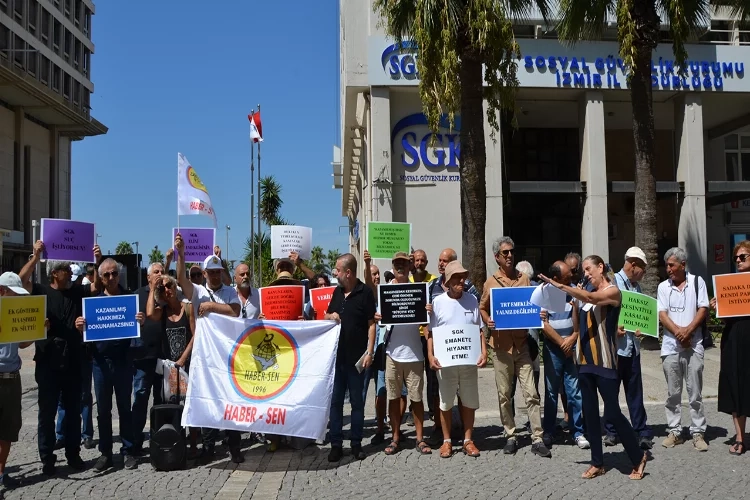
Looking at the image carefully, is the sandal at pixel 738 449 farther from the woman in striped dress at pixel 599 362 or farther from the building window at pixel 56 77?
the building window at pixel 56 77

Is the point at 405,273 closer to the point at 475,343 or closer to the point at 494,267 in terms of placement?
the point at 475,343

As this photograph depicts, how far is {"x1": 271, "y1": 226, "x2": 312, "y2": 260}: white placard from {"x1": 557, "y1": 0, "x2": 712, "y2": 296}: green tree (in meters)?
7.70

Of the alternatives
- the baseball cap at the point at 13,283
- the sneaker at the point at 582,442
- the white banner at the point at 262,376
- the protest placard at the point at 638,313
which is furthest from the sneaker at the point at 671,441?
the baseball cap at the point at 13,283

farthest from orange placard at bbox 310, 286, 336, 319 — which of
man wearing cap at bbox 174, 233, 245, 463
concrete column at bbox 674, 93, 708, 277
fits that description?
concrete column at bbox 674, 93, 708, 277

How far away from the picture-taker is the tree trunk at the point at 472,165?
1364 cm

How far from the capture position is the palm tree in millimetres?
13109

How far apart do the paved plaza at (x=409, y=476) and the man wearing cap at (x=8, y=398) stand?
33cm

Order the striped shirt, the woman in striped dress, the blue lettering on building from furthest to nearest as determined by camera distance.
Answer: the blue lettering on building, the striped shirt, the woman in striped dress

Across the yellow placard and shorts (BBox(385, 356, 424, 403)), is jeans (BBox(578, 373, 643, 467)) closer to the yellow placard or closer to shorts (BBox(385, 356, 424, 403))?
shorts (BBox(385, 356, 424, 403))

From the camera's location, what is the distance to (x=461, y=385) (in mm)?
7527

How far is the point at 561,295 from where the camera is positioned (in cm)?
736

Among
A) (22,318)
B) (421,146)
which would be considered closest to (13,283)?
Result: (22,318)

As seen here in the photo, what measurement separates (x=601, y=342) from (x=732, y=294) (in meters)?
1.91

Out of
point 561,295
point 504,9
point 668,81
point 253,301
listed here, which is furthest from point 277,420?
point 668,81
